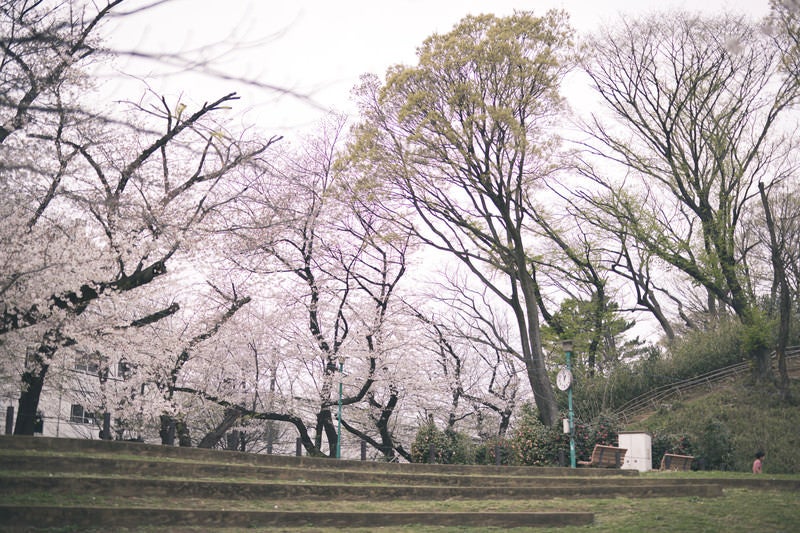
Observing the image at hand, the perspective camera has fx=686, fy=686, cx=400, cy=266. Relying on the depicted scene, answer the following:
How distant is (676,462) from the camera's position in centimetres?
1789

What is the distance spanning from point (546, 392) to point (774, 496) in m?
9.84

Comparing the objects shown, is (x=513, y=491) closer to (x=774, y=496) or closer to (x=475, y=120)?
(x=774, y=496)

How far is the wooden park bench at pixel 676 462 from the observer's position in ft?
58.5

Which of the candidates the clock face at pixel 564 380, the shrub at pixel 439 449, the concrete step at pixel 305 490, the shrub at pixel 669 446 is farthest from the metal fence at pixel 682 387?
the concrete step at pixel 305 490

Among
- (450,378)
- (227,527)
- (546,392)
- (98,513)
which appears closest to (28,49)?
(98,513)

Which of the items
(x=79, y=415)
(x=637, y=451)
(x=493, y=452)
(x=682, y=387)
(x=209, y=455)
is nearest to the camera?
(x=209, y=455)

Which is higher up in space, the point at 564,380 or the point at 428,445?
the point at 564,380

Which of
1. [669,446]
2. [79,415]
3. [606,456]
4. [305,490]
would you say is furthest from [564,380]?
[79,415]

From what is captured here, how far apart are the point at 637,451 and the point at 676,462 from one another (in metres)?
1.09

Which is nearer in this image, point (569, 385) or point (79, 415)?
point (569, 385)

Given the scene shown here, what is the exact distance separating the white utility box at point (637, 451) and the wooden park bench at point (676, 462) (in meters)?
0.50

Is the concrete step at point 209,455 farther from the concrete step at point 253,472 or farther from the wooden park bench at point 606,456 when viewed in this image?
the wooden park bench at point 606,456

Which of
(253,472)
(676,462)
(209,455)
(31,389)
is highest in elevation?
(31,389)

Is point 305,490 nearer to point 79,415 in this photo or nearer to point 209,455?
point 209,455
